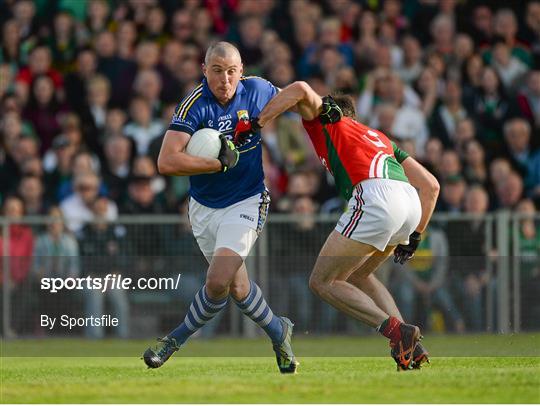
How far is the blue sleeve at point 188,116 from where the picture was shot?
11.3 meters

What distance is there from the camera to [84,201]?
1795cm

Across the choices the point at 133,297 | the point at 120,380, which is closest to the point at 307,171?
the point at 133,297

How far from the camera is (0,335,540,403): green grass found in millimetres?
9172

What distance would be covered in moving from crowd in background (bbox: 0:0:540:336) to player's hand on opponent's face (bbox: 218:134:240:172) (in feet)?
21.6

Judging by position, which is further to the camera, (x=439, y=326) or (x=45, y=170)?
(x=45, y=170)

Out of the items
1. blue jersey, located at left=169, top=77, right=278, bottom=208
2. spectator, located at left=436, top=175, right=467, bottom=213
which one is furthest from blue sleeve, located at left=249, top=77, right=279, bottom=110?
spectator, located at left=436, top=175, right=467, bottom=213

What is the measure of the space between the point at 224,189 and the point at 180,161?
74 centimetres

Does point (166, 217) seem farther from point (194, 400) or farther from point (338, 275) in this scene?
point (194, 400)

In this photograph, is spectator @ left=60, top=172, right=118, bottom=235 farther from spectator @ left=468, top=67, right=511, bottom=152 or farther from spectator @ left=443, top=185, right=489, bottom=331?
spectator @ left=468, top=67, right=511, bottom=152

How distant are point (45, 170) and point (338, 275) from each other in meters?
8.45

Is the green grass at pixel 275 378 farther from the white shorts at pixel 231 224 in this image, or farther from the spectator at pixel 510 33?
the spectator at pixel 510 33

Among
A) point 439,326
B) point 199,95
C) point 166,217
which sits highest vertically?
point 199,95

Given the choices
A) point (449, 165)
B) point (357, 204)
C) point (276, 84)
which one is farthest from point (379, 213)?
point (276, 84)

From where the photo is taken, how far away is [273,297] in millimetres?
17359
